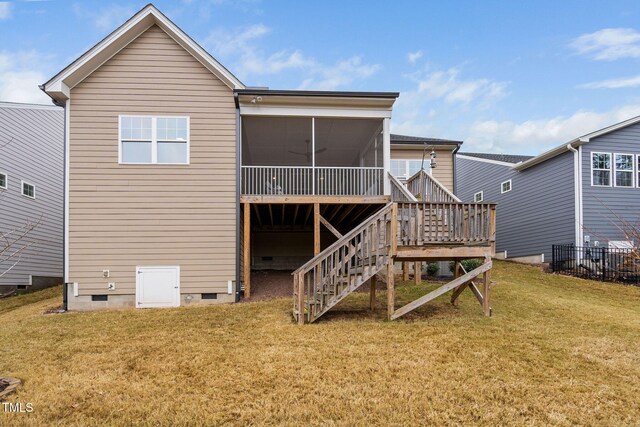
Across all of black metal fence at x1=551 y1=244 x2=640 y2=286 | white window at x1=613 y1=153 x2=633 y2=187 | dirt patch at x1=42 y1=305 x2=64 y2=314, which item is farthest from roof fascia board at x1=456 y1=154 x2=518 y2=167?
dirt patch at x1=42 y1=305 x2=64 y2=314

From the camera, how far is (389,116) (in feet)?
37.2

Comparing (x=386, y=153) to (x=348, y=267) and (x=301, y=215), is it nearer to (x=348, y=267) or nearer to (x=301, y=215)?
(x=301, y=215)

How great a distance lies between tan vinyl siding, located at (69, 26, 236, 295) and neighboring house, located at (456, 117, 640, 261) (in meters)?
12.6

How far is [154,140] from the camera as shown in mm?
10500

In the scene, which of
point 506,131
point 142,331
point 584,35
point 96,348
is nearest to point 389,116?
point 142,331

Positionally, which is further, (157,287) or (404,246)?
(157,287)

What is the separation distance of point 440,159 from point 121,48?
11098 mm

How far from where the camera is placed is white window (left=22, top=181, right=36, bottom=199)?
1444 centimetres

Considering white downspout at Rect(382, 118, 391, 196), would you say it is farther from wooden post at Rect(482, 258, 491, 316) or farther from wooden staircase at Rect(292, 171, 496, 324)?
wooden post at Rect(482, 258, 491, 316)

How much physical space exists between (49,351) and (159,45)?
801 centimetres

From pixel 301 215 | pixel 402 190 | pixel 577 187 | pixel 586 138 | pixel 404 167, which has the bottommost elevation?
pixel 301 215

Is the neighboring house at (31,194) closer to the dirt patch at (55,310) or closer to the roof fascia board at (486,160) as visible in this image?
the dirt patch at (55,310)

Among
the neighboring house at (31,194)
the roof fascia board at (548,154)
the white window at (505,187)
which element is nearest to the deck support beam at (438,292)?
the roof fascia board at (548,154)

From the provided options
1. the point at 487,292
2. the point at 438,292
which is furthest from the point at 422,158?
the point at 438,292
